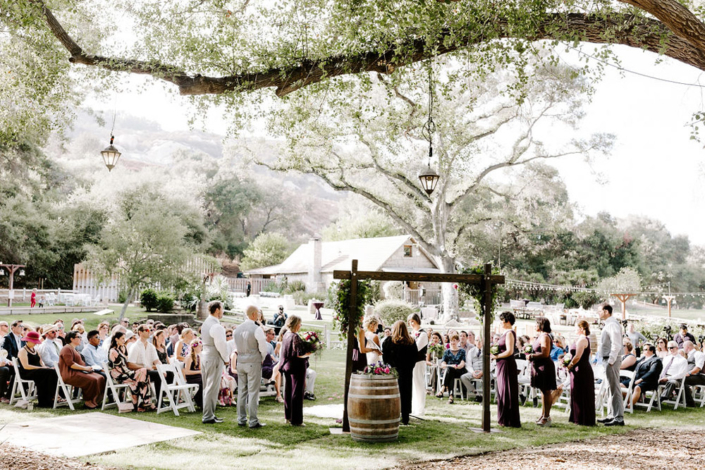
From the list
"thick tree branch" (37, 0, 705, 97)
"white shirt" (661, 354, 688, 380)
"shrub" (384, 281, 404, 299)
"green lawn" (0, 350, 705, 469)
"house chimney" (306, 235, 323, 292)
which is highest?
"thick tree branch" (37, 0, 705, 97)

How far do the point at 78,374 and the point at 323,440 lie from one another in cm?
434

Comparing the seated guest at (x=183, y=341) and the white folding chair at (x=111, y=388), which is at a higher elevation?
the seated guest at (x=183, y=341)

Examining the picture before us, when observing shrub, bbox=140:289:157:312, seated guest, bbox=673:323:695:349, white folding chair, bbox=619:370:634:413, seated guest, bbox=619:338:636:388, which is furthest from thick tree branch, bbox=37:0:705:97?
shrub, bbox=140:289:157:312

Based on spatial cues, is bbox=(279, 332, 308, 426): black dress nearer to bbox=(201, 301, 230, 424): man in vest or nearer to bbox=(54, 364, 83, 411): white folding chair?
bbox=(201, 301, 230, 424): man in vest

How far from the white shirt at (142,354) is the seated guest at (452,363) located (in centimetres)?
549

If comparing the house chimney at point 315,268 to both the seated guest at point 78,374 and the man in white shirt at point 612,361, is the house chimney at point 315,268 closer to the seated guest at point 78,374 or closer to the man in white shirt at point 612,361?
the seated guest at point 78,374

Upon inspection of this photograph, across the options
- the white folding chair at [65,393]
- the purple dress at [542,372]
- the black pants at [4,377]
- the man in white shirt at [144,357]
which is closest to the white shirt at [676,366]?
the purple dress at [542,372]

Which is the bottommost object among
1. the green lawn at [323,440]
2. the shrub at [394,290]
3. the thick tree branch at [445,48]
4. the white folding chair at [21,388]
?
the green lawn at [323,440]

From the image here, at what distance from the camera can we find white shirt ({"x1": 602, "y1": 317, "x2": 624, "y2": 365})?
884cm

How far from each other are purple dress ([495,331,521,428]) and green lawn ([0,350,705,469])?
248 millimetres

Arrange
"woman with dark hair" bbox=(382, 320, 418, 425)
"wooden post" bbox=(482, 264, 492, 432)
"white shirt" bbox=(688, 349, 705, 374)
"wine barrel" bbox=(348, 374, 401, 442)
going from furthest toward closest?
"white shirt" bbox=(688, 349, 705, 374)
"woman with dark hair" bbox=(382, 320, 418, 425)
"wooden post" bbox=(482, 264, 492, 432)
"wine barrel" bbox=(348, 374, 401, 442)

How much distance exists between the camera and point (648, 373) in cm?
1035

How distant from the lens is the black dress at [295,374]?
8320 millimetres

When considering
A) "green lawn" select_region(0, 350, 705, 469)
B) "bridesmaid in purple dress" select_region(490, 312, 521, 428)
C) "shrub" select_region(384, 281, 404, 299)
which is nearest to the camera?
"green lawn" select_region(0, 350, 705, 469)
